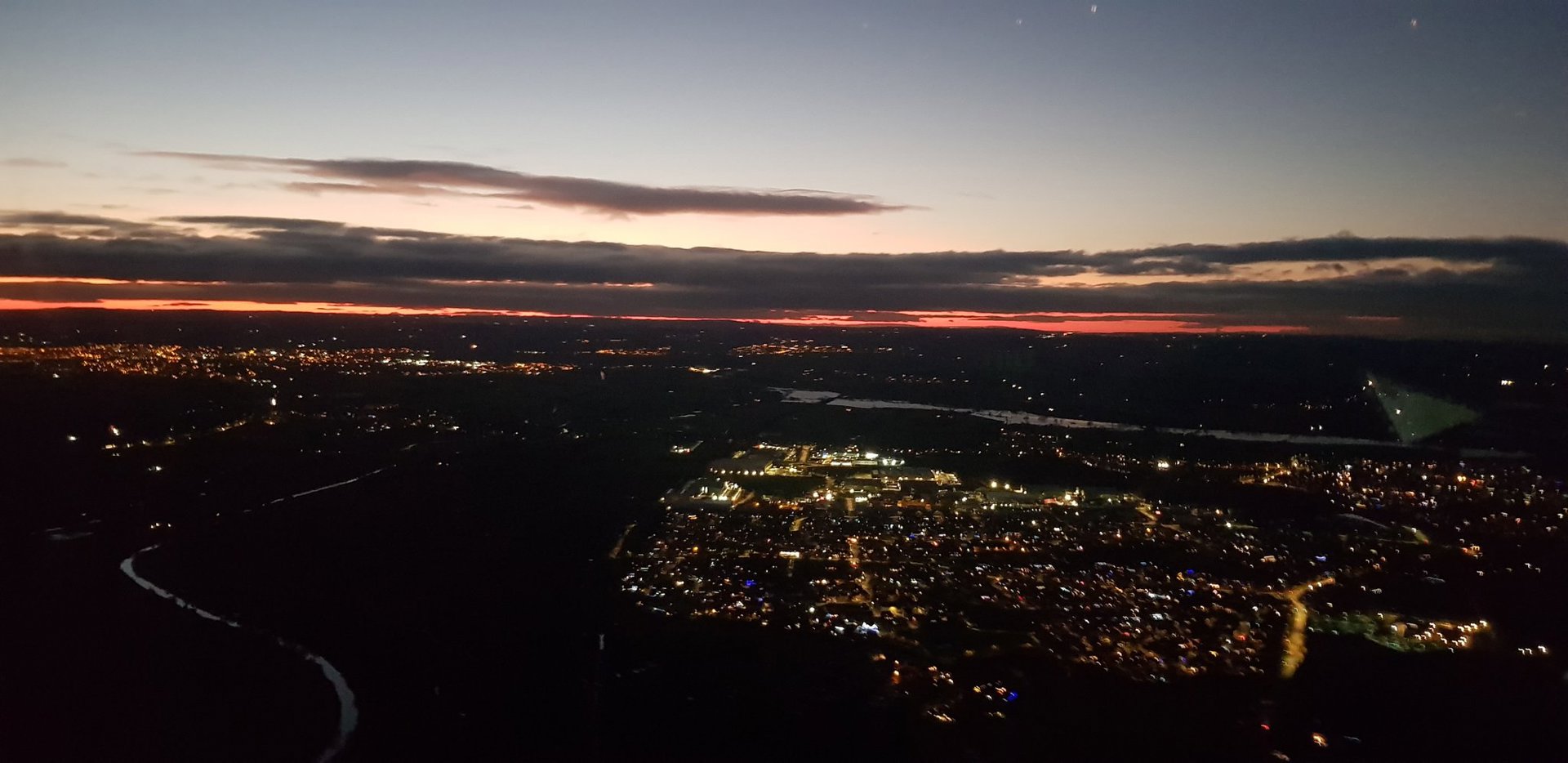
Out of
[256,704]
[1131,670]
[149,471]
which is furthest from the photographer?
[149,471]

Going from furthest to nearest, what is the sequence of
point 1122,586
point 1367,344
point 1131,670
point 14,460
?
point 1367,344 < point 14,460 < point 1122,586 < point 1131,670

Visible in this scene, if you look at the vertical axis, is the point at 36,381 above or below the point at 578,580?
above

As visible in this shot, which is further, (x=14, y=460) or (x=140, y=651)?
(x=14, y=460)

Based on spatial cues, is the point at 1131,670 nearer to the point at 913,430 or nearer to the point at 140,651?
the point at 140,651

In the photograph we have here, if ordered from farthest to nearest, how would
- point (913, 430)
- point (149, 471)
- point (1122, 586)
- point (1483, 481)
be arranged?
point (913, 430) < point (1483, 481) < point (149, 471) < point (1122, 586)

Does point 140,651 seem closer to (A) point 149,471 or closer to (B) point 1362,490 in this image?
(A) point 149,471

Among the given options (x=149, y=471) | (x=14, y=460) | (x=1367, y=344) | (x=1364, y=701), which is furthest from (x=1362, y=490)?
(x=14, y=460)
